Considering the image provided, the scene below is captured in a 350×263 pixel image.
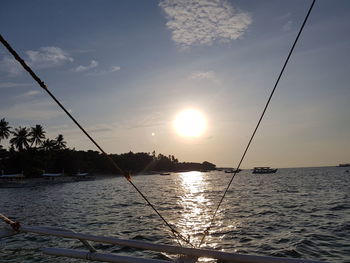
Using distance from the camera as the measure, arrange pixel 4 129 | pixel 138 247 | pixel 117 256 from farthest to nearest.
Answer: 1. pixel 4 129
2. pixel 117 256
3. pixel 138 247

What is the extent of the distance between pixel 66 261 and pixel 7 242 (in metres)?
5.48

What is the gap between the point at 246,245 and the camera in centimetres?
1497

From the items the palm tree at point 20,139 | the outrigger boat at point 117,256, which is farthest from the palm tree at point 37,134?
the outrigger boat at point 117,256

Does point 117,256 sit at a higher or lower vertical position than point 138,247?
lower

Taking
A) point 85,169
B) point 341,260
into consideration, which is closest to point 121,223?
point 341,260

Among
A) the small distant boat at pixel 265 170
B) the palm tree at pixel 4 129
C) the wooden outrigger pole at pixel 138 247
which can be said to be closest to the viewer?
the wooden outrigger pole at pixel 138 247

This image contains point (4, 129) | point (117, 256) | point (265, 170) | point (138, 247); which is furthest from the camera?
point (265, 170)

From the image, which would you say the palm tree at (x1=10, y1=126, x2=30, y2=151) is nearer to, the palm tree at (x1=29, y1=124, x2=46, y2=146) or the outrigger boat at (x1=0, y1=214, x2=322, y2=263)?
the palm tree at (x1=29, y1=124, x2=46, y2=146)

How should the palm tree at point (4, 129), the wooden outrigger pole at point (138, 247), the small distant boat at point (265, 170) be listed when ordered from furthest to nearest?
1. the small distant boat at point (265, 170)
2. the palm tree at point (4, 129)
3. the wooden outrigger pole at point (138, 247)

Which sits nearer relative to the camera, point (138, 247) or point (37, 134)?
point (138, 247)

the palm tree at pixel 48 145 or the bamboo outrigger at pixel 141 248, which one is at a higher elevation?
the palm tree at pixel 48 145

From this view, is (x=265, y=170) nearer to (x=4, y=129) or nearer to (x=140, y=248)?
(x=4, y=129)

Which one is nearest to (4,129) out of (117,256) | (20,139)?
(20,139)

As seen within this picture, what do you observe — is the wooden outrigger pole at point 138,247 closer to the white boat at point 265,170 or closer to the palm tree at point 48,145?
the palm tree at point 48,145
